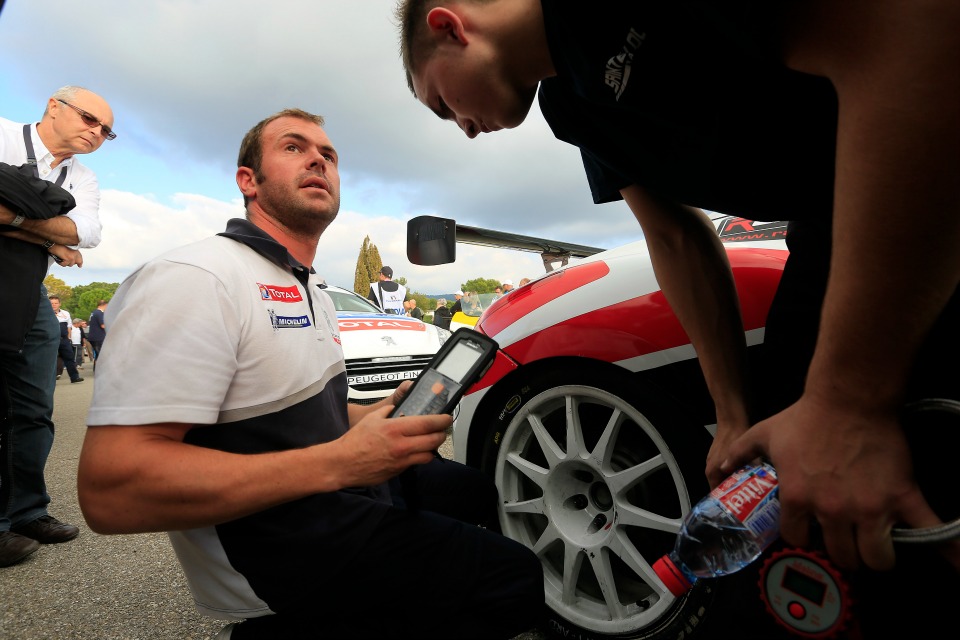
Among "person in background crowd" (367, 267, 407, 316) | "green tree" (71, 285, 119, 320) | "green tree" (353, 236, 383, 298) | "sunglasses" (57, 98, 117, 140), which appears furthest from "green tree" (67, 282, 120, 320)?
"sunglasses" (57, 98, 117, 140)

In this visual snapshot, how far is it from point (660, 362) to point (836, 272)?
0.83 meters

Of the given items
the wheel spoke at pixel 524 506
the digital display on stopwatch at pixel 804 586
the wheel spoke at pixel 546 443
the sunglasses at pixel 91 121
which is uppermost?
the sunglasses at pixel 91 121

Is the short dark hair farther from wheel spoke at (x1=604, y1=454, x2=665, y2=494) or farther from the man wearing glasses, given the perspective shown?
wheel spoke at (x1=604, y1=454, x2=665, y2=494)

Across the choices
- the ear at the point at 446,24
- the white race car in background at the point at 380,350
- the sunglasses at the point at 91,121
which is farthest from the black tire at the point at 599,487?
the white race car in background at the point at 380,350

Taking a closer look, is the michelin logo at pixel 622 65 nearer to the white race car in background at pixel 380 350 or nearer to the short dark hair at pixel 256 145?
the short dark hair at pixel 256 145

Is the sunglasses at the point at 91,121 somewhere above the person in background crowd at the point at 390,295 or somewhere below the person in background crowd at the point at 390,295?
above

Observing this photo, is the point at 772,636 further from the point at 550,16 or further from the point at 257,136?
the point at 257,136

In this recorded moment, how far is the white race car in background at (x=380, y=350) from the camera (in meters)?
5.02

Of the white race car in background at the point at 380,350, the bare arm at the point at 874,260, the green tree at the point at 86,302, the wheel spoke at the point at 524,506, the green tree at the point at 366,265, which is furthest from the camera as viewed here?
the green tree at the point at 366,265

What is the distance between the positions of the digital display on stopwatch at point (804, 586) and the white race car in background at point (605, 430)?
64 centimetres

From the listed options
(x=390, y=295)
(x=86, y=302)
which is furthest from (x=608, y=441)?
(x=86, y=302)

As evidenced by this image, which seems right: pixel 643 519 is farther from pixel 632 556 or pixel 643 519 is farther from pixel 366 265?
pixel 366 265

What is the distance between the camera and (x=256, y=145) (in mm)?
1812

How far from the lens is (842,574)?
665 millimetres
